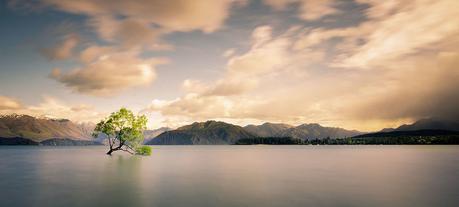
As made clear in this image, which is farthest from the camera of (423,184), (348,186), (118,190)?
(423,184)

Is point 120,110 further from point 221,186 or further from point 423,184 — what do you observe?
point 423,184

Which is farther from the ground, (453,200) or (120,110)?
(120,110)

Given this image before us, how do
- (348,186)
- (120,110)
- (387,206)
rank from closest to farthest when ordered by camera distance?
(387,206) < (348,186) < (120,110)

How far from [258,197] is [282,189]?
25.2ft

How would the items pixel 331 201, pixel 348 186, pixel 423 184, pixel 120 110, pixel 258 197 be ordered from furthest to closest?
pixel 120 110 → pixel 423 184 → pixel 348 186 → pixel 258 197 → pixel 331 201

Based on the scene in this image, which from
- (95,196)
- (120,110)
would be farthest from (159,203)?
(120,110)

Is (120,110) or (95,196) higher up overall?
(120,110)

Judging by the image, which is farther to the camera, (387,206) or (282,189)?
(282,189)

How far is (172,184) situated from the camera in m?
49.8

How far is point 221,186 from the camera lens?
4769cm

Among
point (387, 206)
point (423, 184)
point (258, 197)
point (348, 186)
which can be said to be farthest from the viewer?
point (423, 184)

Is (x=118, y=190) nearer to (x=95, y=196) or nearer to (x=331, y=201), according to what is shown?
(x=95, y=196)

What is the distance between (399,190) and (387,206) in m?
13.1

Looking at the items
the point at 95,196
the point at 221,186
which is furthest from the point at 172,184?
the point at 95,196
